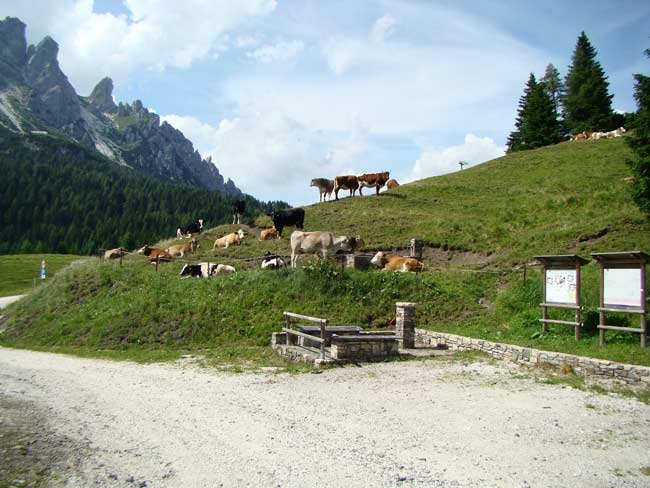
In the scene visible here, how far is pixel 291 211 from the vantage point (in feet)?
106

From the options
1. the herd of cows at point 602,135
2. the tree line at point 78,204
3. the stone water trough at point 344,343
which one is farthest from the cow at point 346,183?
the tree line at point 78,204

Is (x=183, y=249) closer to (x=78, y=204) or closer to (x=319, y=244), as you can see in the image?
(x=319, y=244)

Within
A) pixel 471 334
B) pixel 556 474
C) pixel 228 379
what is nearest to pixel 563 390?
pixel 556 474

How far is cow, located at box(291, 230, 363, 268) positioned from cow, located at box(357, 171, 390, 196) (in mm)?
19330

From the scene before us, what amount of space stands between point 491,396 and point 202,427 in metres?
5.75

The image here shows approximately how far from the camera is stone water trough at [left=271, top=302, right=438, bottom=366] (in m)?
14.2

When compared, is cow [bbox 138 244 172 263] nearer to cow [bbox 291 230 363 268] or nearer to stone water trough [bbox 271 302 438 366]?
cow [bbox 291 230 363 268]

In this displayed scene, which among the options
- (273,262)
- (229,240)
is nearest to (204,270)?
(273,262)

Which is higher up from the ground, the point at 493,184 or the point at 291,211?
the point at 493,184

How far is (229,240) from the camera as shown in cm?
3114

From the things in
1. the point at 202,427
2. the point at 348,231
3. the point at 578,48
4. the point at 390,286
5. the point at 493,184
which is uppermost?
the point at 578,48

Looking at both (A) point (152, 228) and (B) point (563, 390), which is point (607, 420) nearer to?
(B) point (563, 390)

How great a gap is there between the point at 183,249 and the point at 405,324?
18.5 meters

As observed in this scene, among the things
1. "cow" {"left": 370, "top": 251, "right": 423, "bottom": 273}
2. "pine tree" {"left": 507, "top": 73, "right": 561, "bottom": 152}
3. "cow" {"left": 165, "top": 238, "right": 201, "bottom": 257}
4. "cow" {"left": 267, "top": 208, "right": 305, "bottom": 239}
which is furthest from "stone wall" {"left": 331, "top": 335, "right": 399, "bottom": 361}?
"pine tree" {"left": 507, "top": 73, "right": 561, "bottom": 152}
